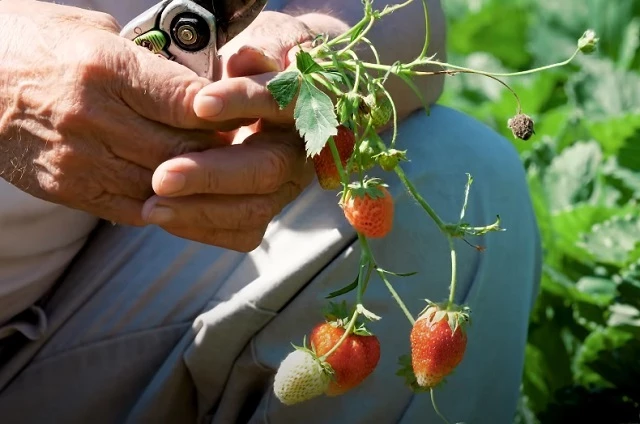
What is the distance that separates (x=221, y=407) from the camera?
1436 mm

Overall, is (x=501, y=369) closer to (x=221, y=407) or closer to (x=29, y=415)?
(x=221, y=407)

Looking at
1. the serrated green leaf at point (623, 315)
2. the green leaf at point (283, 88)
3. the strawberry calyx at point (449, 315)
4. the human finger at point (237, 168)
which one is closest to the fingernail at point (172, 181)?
the human finger at point (237, 168)

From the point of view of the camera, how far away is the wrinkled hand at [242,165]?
1105 millimetres

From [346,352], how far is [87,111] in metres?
0.35

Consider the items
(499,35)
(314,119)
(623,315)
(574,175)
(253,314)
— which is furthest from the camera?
(499,35)

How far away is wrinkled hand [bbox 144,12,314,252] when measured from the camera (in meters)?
1.11

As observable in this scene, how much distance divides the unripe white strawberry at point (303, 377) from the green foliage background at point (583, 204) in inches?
27.3

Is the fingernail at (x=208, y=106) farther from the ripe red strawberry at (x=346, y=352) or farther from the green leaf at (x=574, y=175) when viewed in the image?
the green leaf at (x=574, y=175)

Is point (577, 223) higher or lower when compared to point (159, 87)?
lower

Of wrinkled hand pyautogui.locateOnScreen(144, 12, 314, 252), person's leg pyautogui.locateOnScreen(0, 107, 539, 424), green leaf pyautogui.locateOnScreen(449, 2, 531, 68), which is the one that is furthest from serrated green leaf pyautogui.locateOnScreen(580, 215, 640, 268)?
green leaf pyautogui.locateOnScreen(449, 2, 531, 68)

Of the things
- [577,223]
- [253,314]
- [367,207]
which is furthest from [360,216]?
[577,223]

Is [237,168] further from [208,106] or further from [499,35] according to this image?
[499,35]

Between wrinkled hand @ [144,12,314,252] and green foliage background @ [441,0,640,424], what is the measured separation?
0.68 m

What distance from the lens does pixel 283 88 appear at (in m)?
1.05
